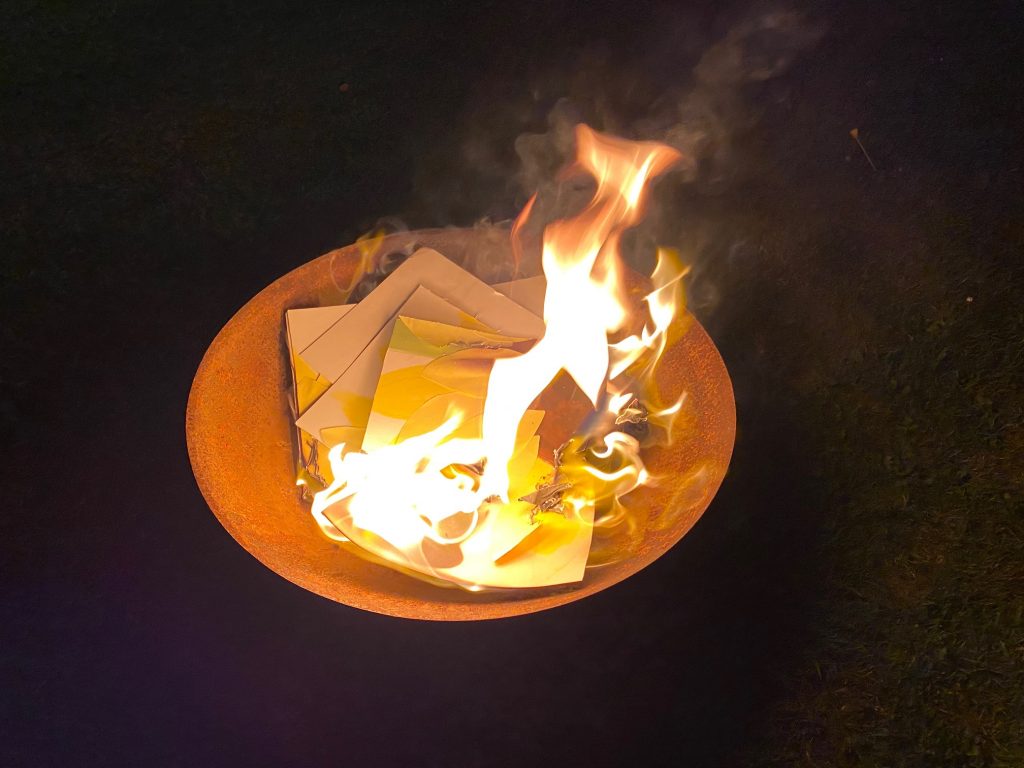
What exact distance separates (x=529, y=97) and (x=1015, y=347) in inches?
48.4

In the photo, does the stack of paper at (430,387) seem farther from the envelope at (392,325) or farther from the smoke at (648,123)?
the smoke at (648,123)

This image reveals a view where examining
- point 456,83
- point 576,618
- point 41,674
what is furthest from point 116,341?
point 576,618

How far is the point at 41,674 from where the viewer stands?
4.98ft

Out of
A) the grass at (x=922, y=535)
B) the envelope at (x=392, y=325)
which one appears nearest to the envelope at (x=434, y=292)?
the envelope at (x=392, y=325)

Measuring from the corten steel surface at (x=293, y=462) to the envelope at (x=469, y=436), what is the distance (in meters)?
0.04

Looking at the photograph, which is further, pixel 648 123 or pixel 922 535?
pixel 648 123

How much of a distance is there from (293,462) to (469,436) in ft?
1.11

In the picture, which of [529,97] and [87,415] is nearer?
[87,415]

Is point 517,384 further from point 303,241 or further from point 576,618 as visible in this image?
point 303,241

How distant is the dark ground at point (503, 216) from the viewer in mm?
1514

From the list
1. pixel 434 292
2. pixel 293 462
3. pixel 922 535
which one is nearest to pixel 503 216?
pixel 434 292

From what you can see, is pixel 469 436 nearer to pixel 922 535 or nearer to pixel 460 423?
pixel 460 423

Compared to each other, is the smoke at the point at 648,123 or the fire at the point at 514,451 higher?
the smoke at the point at 648,123

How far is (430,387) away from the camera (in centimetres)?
146
